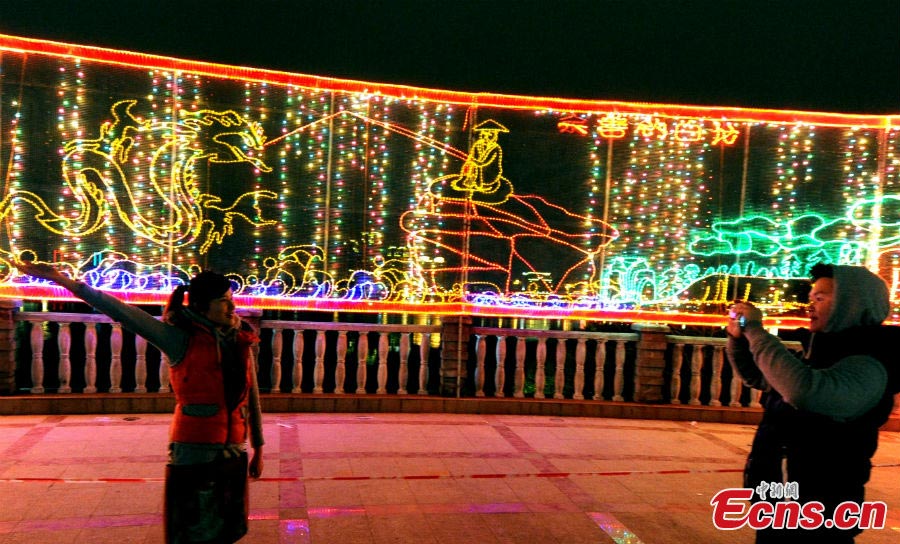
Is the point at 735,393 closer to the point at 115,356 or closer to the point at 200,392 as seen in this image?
the point at 200,392

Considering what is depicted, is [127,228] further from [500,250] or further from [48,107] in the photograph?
[500,250]

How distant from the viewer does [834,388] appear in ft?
7.29

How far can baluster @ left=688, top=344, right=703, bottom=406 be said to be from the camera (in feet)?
24.7

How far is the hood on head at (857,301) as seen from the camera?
2367 mm

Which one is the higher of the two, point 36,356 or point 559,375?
point 36,356

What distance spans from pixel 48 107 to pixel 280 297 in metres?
2.89

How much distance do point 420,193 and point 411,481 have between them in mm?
3317

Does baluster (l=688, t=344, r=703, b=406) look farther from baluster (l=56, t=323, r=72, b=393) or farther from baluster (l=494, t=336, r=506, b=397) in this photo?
baluster (l=56, t=323, r=72, b=393)

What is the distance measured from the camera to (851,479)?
2.33 meters

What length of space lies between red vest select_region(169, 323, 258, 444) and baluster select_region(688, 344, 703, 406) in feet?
20.5

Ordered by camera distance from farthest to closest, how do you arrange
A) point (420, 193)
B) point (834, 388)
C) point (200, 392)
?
point (420, 193) < point (200, 392) < point (834, 388)

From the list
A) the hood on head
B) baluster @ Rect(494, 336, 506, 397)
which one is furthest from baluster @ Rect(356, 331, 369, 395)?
the hood on head

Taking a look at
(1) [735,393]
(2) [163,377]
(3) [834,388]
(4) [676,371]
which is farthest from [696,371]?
(2) [163,377]

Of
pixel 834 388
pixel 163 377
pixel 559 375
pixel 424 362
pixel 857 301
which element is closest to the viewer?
pixel 834 388
